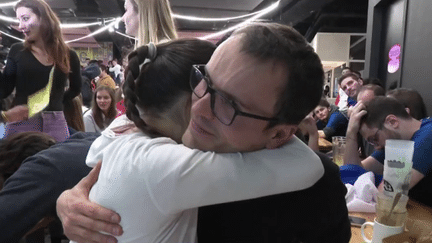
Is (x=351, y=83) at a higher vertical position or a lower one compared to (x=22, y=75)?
lower

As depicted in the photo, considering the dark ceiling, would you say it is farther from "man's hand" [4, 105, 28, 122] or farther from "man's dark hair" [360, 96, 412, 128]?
"man's hand" [4, 105, 28, 122]

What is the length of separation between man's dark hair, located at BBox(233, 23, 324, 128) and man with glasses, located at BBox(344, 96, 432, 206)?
1.27 meters

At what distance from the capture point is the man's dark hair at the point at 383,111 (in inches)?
74.9

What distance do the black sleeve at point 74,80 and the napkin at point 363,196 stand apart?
2003 millimetres

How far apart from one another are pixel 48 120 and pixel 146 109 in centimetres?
156

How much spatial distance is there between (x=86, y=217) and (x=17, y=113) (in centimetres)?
149

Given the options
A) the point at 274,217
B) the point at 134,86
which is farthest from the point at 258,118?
the point at 134,86

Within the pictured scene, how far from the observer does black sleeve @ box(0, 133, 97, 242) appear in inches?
45.3

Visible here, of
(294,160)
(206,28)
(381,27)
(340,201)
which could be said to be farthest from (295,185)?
(206,28)

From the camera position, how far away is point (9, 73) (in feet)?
7.06

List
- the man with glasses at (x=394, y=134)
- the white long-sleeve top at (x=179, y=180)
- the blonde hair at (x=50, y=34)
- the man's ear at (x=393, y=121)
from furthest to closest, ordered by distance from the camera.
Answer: the blonde hair at (x=50, y=34), the man's ear at (x=393, y=121), the man with glasses at (x=394, y=134), the white long-sleeve top at (x=179, y=180)

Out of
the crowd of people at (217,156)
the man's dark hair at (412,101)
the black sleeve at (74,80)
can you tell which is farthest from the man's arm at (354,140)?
the black sleeve at (74,80)

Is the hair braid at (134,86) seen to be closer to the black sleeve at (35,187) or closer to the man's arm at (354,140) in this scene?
the black sleeve at (35,187)

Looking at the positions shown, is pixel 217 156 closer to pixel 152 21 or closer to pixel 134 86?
pixel 134 86
